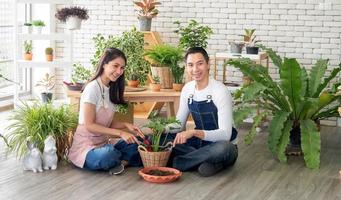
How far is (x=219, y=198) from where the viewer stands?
3973 millimetres

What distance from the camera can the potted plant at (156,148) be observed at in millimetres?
4473

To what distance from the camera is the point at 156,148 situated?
4547 millimetres

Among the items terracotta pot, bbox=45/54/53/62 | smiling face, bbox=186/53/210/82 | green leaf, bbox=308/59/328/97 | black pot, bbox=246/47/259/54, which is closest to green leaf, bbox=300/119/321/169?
green leaf, bbox=308/59/328/97

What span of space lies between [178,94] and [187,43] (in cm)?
102

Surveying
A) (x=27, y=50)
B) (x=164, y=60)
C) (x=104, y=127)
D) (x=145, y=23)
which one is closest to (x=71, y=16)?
(x=27, y=50)

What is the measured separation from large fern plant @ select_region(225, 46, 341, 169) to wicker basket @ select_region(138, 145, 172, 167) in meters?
0.96

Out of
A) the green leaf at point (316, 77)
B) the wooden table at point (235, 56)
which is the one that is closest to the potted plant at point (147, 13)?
the wooden table at point (235, 56)

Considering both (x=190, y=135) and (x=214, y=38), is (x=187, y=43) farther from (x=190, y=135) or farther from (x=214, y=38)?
(x=190, y=135)

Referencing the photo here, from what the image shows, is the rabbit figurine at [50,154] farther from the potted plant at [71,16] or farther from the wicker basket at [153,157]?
the potted plant at [71,16]

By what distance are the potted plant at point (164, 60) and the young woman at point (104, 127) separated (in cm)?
69

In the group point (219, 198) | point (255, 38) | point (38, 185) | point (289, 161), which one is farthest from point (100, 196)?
point (255, 38)

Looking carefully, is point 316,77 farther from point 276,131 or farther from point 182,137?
point 182,137

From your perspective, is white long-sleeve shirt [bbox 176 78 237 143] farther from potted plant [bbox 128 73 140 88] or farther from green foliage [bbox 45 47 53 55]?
green foliage [bbox 45 47 53 55]

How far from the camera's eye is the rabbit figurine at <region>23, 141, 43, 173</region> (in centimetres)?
447
